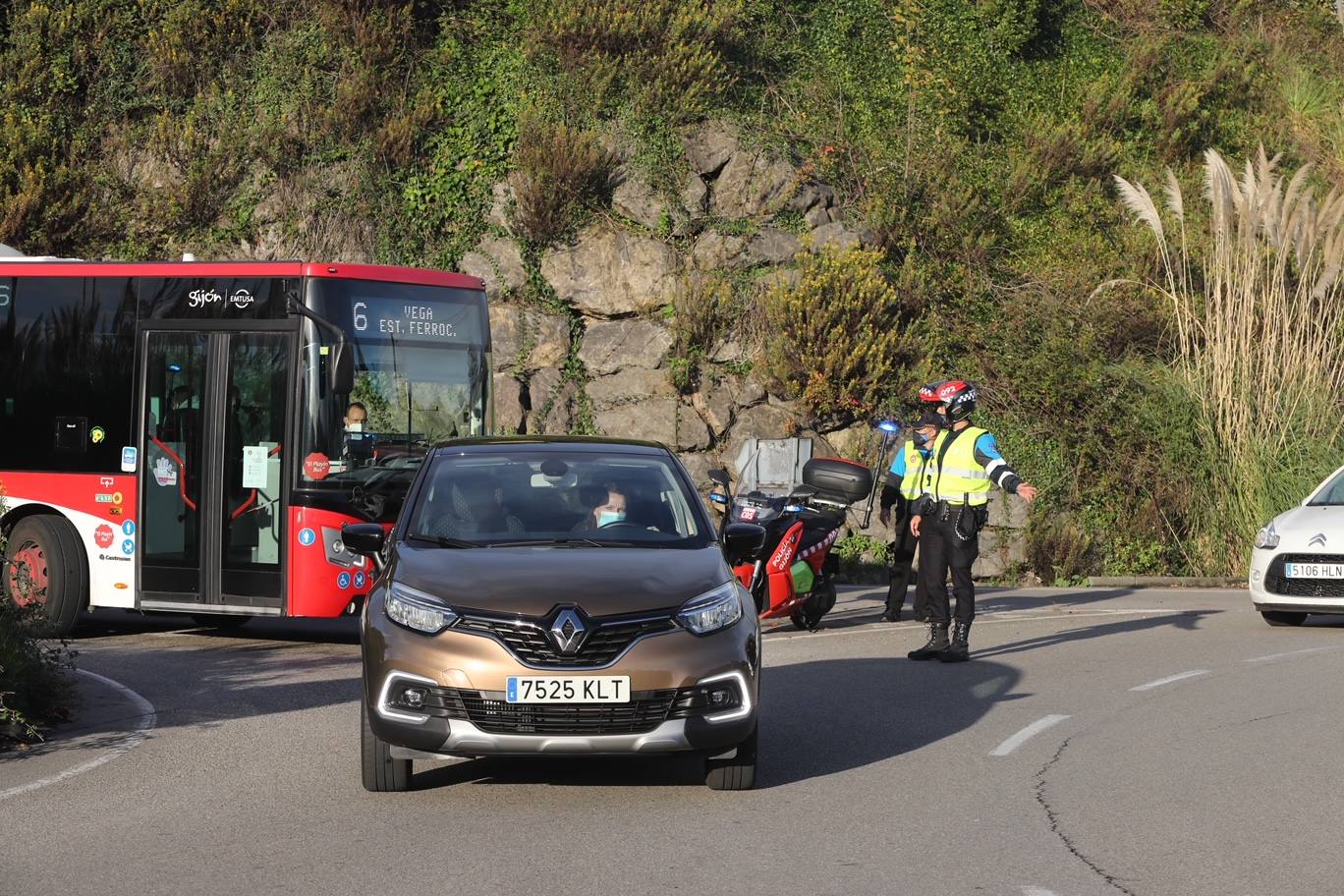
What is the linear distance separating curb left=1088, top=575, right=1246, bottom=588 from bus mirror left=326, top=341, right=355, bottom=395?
12306 millimetres

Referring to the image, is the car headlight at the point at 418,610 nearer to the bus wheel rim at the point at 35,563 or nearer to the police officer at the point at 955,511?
the police officer at the point at 955,511

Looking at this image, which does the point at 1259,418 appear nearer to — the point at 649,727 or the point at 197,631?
the point at 197,631

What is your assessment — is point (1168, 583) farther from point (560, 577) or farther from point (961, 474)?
point (560, 577)

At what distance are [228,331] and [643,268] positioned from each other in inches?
500

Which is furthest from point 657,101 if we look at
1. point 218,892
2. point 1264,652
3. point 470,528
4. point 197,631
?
point 218,892

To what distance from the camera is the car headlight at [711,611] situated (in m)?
8.05

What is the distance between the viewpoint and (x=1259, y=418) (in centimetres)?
2383

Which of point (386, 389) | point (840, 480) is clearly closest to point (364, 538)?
point (386, 389)

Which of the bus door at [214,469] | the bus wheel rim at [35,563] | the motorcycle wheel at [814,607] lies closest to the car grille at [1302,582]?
the motorcycle wheel at [814,607]

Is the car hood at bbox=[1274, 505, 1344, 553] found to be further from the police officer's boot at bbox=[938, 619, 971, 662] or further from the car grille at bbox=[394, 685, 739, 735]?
the car grille at bbox=[394, 685, 739, 735]

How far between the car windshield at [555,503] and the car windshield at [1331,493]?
10.3 meters

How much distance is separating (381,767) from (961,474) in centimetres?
667

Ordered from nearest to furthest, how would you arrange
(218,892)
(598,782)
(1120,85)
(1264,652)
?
1. (218,892)
2. (598,782)
3. (1264,652)
4. (1120,85)

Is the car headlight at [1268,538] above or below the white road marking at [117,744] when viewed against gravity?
above
